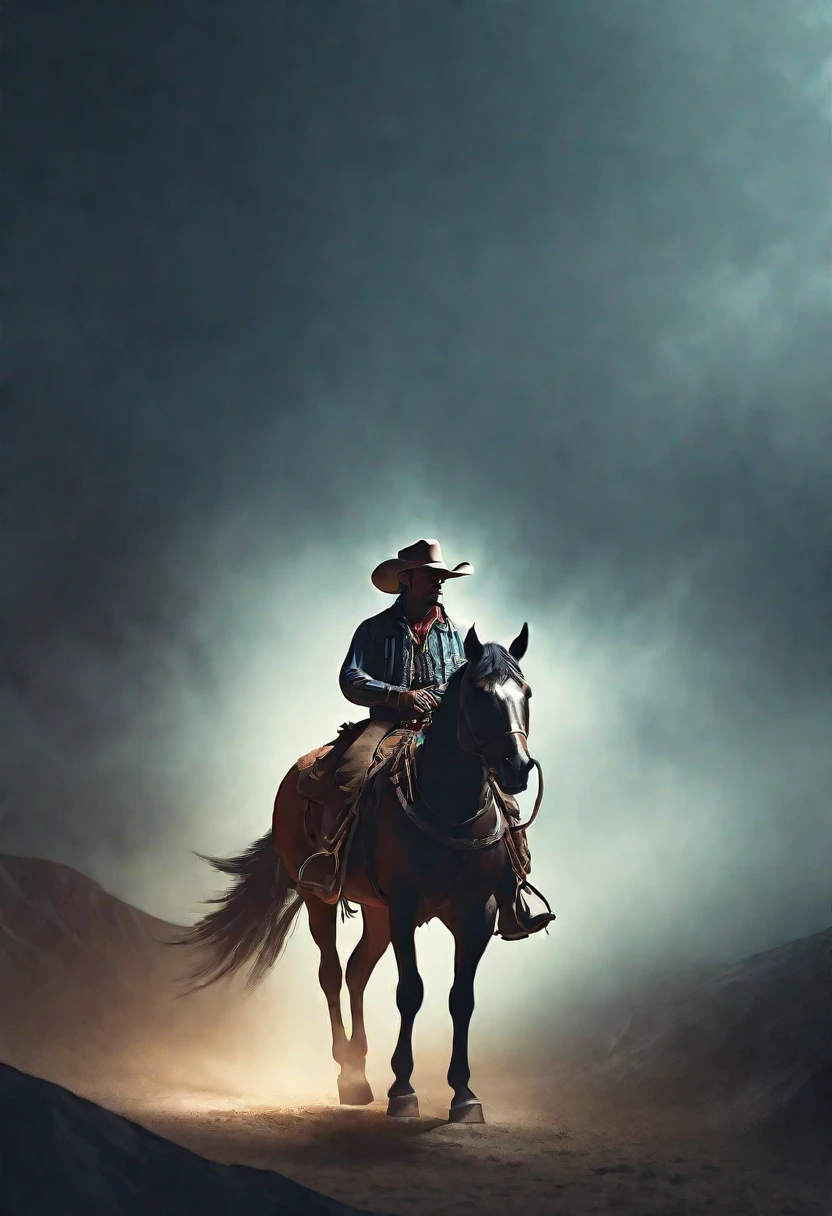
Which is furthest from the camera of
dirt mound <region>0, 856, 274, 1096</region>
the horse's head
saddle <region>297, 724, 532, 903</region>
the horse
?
dirt mound <region>0, 856, 274, 1096</region>

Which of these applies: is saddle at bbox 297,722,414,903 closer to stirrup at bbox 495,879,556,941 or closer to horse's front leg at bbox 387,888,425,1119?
horse's front leg at bbox 387,888,425,1119

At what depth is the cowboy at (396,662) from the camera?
A: 5.16 m

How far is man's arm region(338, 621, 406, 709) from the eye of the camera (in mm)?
5086

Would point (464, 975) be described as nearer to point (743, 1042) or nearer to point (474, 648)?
point (474, 648)

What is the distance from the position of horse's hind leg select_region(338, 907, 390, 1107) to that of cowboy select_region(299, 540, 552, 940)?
28.9 inches

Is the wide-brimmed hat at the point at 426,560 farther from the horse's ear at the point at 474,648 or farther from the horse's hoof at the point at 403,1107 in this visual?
the horse's hoof at the point at 403,1107

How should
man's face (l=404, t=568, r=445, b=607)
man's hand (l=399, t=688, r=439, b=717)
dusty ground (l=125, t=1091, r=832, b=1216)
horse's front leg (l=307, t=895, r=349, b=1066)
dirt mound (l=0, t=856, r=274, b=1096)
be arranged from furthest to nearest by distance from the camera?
dirt mound (l=0, t=856, r=274, b=1096) → horse's front leg (l=307, t=895, r=349, b=1066) → man's face (l=404, t=568, r=445, b=607) → man's hand (l=399, t=688, r=439, b=717) → dusty ground (l=125, t=1091, r=832, b=1216)

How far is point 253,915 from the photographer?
19.5 ft

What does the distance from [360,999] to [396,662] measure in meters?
1.69

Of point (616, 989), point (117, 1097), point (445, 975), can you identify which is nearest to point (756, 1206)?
point (117, 1097)

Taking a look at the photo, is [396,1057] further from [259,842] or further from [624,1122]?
[259,842]

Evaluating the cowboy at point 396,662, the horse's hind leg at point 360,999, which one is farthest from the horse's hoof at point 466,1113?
the cowboy at point 396,662

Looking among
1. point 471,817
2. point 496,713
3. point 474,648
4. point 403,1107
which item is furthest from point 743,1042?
point 474,648

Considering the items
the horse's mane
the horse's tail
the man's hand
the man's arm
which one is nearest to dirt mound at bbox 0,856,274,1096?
the horse's tail
